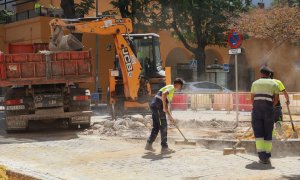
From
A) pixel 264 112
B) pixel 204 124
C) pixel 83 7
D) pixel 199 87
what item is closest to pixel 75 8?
pixel 83 7

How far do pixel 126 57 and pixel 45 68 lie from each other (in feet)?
10.5

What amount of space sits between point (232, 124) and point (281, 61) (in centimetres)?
2629

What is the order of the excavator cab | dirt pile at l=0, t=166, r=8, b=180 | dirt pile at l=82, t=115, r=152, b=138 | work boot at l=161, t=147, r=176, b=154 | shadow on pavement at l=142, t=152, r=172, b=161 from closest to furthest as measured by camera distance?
dirt pile at l=0, t=166, r=8, b=180, shadow on pavement at l=142, t=152, r=172, b=161, work boot at l=161, t=147, r=176, b=154, dirt pile at l=82, t=115, r=152, b=138, the excavator cab

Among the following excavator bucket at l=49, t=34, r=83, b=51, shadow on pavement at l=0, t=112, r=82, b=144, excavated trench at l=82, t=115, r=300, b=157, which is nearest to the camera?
excavated trench at l=82, t=115, r=300, b=157

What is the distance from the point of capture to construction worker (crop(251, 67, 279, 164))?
339 inches

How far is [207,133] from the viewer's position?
13359mm

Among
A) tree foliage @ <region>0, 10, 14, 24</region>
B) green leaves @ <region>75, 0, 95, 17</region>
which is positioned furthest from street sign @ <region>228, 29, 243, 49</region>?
tree foliage @ <region>0, 10, 14, 24</region>

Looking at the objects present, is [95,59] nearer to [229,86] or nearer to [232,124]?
[229,86]

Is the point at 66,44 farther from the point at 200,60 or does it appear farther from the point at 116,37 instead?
the point at 200,60

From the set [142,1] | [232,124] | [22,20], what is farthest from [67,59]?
[22,20]

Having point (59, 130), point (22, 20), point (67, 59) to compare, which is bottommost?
point (59, 130)

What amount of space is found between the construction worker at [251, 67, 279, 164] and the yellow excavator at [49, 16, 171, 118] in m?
7.71

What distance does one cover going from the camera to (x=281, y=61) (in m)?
40.3

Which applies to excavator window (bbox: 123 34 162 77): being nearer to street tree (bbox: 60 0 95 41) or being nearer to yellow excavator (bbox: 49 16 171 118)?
yellow excavator (bbox: 49 16 171 118)
